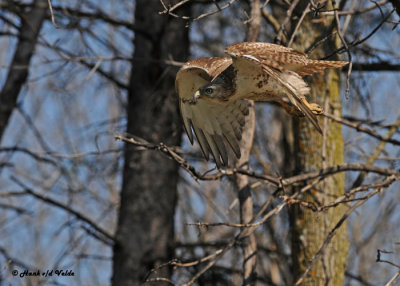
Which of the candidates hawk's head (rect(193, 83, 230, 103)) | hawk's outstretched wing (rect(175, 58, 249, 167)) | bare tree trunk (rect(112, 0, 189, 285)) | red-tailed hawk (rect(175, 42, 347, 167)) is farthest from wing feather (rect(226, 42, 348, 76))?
bare tree trunk (rect(112, 0, 189, 285))

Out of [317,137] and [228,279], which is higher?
[317,137]

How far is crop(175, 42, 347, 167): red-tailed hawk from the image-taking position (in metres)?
3.44

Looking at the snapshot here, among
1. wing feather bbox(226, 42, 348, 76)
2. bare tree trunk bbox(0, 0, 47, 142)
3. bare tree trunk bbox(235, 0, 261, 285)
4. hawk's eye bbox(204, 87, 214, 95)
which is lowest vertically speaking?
bare tree trunk bbox(235, 0, 261, 285)

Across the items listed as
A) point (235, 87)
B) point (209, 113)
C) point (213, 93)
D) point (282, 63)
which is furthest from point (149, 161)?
point (282, 63)

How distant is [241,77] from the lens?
152 inches

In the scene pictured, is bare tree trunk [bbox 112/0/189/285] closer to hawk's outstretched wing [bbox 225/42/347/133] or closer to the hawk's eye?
the hawk's eye

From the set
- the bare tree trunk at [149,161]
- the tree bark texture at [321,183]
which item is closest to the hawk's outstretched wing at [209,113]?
the tree bark texture at [321,183]

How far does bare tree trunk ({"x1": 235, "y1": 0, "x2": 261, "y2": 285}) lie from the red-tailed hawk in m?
0.15

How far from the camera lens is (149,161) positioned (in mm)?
5609

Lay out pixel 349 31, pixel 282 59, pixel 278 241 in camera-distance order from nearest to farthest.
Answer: pixel 282 59, pixel 349 31, pixel 278 241

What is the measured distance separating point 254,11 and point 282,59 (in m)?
0.98

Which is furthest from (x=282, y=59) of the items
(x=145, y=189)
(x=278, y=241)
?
(x=278, y=241)

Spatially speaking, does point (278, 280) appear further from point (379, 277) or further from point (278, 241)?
point (379, 277)

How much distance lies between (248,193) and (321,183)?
2.06 feet
